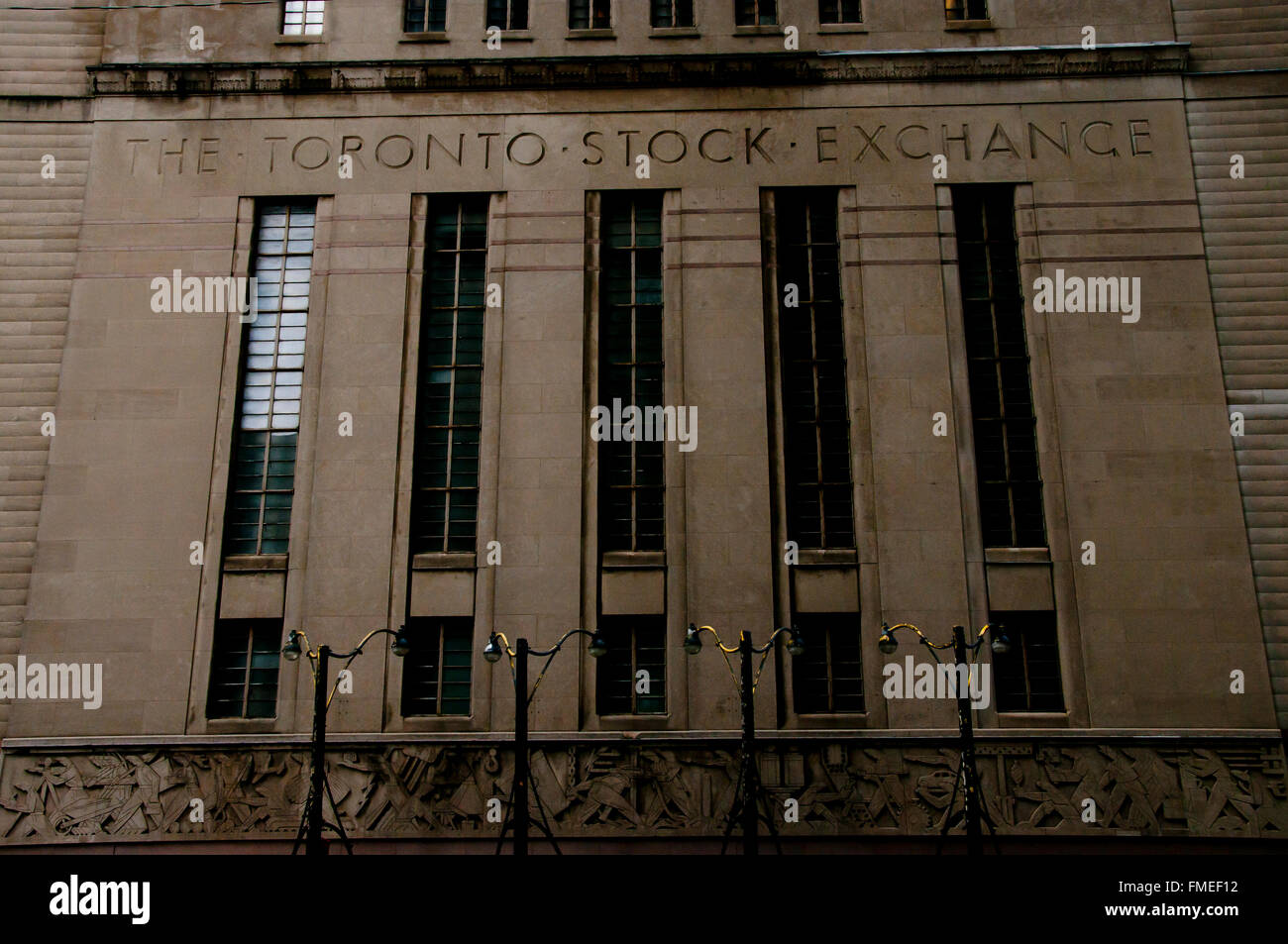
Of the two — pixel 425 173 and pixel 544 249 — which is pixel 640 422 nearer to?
pixel 544 249

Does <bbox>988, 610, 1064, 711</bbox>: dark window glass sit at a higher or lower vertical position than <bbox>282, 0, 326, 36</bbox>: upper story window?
lower

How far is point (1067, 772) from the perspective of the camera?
869 inches

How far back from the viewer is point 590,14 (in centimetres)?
2719

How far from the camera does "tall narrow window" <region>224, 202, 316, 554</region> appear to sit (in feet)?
80.3

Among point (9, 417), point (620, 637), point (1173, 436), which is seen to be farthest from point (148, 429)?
point (1173, 436)

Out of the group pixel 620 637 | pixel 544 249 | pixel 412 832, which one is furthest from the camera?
pixel 544 249

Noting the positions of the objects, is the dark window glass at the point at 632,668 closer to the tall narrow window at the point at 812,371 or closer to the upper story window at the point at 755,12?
the tall narrow window at the point at 812,371

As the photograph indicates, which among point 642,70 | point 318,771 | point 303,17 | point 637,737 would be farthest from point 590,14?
point 318,771

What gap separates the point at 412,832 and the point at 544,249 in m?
13.0

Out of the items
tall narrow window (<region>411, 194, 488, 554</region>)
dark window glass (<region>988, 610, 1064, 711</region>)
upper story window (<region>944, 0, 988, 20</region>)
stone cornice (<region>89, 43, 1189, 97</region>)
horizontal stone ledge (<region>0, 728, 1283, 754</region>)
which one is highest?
upper story window (<region>944, 0, 988, 20</region>)

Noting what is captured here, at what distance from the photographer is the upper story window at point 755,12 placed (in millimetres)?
27047

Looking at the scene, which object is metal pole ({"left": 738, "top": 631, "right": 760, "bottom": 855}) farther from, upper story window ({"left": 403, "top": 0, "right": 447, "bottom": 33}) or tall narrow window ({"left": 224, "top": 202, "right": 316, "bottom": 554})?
upper story window ({"left": 403, "top": 0, "right": 447, "bottom": 33})

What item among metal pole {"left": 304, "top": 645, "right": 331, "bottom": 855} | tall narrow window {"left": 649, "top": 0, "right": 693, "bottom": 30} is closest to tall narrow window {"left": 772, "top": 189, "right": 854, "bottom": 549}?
tall narrow window {"left": 649, "top": 0, "right": 693, "bottom": 30}

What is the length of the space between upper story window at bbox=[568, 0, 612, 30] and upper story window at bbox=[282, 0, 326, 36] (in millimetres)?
6095
